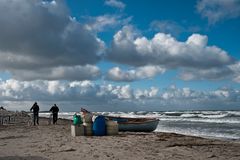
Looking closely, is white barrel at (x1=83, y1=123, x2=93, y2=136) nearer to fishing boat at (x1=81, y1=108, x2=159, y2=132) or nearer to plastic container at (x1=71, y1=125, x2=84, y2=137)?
plastic container at (x1=71, y1=125, x2=84, y2=137)

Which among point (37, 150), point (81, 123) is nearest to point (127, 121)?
point (81, 123)

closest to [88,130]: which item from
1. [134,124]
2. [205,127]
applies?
[134,124]

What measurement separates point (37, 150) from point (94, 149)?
199 centimetres

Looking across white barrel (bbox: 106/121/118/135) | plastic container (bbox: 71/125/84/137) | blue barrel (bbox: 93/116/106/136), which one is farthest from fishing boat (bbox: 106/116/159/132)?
plastic container (bbox: 71/125/84/137)

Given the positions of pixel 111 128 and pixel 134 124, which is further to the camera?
pixel 134 124

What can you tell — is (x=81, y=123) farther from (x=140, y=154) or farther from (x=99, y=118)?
(x=140, y=154)

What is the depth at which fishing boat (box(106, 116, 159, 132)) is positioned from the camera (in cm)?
2192

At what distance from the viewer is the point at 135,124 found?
22.3 metres

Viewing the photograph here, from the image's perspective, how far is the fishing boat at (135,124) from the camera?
21.9 metres

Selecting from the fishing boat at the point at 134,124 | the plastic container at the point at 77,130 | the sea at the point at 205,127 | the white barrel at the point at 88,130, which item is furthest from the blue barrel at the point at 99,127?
the sea at the point at 205,127

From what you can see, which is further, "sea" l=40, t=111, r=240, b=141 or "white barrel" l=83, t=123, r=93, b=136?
"sea" l=40, t=111, r=240, b=141

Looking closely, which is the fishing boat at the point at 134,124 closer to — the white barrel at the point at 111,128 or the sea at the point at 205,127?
the sea at the point at 205,127

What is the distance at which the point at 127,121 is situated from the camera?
73.7 ft

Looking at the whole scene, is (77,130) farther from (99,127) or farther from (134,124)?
(134,124)
